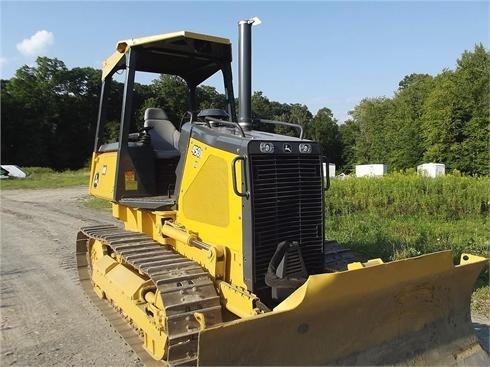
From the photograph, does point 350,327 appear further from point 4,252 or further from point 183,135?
point 4,252

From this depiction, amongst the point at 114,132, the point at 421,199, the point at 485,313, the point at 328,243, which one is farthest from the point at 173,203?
the point at 421,199

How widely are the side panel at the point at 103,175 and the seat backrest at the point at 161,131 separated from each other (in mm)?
541

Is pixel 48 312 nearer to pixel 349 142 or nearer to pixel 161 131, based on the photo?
pixel 161 131

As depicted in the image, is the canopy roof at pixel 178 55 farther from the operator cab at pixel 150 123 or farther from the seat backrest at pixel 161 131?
the seat backrest at pixel 161 131

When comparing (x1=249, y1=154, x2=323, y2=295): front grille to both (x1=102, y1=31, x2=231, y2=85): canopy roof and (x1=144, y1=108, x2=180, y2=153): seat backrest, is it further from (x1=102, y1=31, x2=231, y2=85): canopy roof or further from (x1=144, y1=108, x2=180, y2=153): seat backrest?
(x1=144, y1=108, x2=180, y2=153): seat backrest

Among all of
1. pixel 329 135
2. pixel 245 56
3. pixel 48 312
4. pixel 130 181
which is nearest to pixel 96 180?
pixel 130 181

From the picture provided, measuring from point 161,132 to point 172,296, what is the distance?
8.47ft

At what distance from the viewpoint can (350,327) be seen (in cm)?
367

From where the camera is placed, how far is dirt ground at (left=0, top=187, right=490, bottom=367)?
4.62 metres

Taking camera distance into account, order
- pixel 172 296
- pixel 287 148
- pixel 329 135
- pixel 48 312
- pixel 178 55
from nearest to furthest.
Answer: pixel 172 296, pixel 287 148, pixel 178 55, pixel 48 312, pixel 329 135

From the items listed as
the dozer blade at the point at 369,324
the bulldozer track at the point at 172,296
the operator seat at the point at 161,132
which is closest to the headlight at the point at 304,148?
the dozer blade at the point at 369,324

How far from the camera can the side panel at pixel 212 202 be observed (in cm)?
407

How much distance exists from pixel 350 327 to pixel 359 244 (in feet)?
17.8

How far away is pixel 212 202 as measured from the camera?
170 inches
